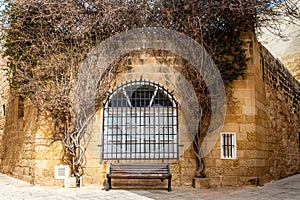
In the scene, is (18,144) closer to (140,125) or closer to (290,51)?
(140,125)

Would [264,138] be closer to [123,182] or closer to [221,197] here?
[221,197]

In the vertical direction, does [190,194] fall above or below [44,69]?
below

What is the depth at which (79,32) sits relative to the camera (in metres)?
6.73

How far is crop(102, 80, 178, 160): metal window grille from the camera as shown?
672cm

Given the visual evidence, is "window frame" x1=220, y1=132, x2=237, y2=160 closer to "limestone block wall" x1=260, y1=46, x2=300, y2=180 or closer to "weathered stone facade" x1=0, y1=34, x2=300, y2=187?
"weathered stone facade" x1=0, y1=34, x2=300, y2=187

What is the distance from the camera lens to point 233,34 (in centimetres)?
693

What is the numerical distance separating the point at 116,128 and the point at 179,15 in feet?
9.20

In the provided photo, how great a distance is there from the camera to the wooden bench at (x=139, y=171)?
234 inches

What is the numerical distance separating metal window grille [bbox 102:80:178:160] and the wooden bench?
479mm

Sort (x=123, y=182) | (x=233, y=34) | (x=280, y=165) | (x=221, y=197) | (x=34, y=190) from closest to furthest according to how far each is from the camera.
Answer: (x=221, y=197) < (x=34, y=190) < (x=123, y=182) < (x=233, y=34) < (x=280, y=165)

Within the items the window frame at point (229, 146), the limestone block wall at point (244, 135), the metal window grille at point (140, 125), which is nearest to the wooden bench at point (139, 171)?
the metal window grille at point (140, 125)

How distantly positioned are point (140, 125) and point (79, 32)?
94.3 inches

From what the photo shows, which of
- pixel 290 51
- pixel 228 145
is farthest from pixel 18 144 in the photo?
pixel 290 51

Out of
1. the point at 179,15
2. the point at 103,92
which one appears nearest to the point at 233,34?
the point at 179,15
